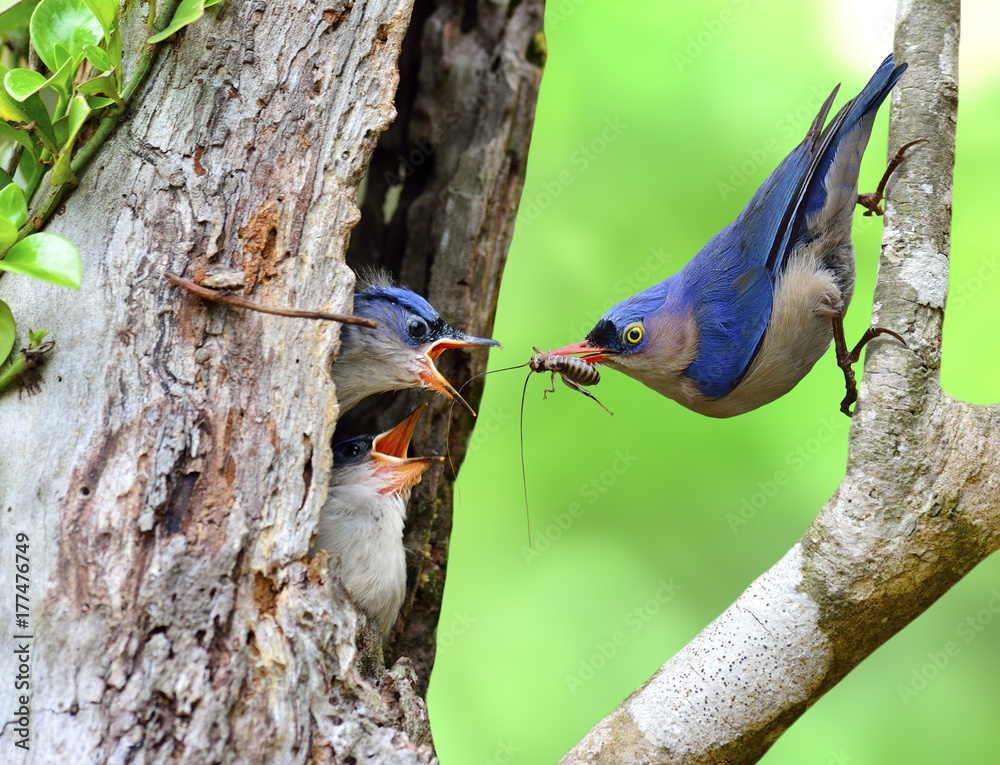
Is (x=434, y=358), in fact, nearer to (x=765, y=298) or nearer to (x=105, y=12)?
(x=765, y=298)

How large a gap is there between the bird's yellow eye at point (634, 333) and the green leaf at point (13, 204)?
2.02 meters

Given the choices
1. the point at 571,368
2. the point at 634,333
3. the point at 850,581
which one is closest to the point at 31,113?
the point at 571,368

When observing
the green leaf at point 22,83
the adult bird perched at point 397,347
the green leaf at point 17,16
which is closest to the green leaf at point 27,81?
the green leaf at point 22,83

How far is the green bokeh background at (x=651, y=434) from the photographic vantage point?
4156 millimetres

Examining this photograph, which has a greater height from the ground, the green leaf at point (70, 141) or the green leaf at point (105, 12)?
the green leaf at point (105, 12)

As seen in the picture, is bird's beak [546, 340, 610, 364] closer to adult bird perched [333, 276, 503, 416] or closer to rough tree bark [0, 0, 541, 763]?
adult bird perched [333, 276, 503, 416]

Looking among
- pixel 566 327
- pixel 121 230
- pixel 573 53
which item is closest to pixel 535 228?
pixel 566 327

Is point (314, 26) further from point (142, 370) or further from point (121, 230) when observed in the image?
point (142, 370)

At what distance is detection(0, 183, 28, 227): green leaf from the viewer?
191cm

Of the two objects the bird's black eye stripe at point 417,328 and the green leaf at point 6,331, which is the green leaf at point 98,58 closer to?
the green leaf at point 6,331

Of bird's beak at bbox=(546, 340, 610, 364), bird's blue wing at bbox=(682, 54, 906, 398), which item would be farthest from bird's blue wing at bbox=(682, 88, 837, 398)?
bird's beak at bbox=(546, 340, 610, 364)

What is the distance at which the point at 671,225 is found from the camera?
4496 millimetres

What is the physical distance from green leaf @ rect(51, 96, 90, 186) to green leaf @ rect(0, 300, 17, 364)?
377mm

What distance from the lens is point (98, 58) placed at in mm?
Answer: 2021
